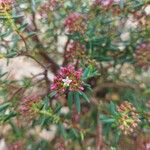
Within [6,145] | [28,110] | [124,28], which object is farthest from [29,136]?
[124,28]

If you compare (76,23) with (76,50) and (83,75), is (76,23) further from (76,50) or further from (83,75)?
(83,75)

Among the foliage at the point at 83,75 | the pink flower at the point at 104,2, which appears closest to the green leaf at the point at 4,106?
the foliage at the point at 83,75

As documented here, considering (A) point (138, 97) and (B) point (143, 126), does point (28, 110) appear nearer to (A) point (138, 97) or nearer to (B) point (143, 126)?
(B) point (143, 126)

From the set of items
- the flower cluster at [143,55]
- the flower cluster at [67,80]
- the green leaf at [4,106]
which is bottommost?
the green leaf at [4,106]

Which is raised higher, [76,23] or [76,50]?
[76,23]

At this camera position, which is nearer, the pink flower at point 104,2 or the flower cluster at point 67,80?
the flower cluster at point 67,80

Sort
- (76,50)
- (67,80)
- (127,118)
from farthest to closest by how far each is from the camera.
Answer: (76,50) → (127,118) → (67,80)

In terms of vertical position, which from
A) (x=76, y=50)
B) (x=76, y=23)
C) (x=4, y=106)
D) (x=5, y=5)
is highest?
(x=5, y=5)

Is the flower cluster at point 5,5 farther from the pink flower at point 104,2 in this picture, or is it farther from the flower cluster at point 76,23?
the pink flower at point 104,2

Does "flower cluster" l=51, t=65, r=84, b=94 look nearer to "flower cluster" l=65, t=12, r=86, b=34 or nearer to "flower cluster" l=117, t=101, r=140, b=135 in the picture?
"flower cluster" l=117, t=101, r=140, b=135

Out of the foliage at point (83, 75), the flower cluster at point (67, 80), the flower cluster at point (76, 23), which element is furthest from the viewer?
the flower cluster at point (76, 23)

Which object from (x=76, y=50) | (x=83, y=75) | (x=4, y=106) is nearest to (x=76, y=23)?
(x=76, y=50)

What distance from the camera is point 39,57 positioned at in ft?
7.60

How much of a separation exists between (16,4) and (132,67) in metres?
0.75
